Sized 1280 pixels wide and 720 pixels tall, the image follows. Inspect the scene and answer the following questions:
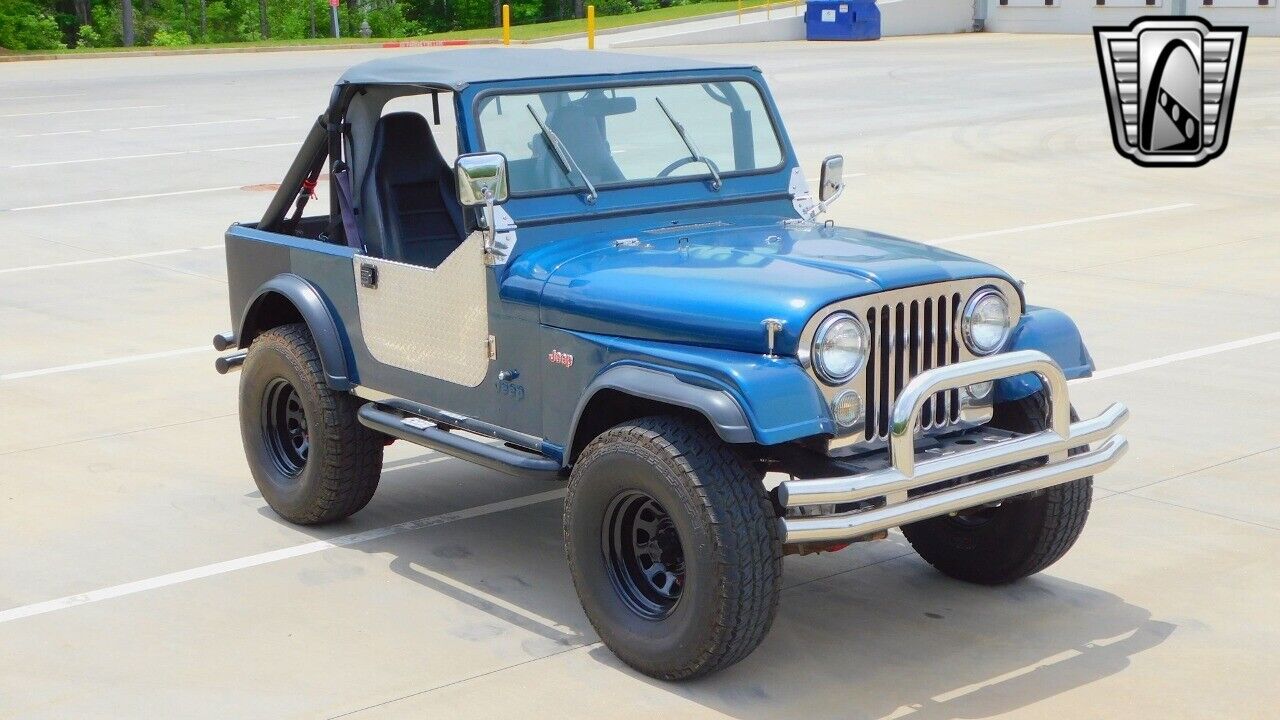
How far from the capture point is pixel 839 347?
4.79 metres

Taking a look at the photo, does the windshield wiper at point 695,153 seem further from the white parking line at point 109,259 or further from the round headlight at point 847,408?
the white parking line at point 109,259

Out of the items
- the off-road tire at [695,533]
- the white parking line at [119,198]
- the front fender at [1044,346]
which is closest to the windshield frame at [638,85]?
the off-road tire at [695,533]

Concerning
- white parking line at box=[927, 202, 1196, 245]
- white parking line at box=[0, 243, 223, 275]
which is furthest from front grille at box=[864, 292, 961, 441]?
white parking line at box=[0, 243, 223, 275]

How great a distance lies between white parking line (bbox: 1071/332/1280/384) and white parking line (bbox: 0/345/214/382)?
5.35 metres

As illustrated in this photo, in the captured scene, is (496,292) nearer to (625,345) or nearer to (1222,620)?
(625,345)

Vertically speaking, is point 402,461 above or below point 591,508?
below

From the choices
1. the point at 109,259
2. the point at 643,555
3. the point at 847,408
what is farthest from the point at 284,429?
the point at 109,259

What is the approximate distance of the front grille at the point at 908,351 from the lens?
16.1 feet

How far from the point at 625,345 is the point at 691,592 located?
84 cm

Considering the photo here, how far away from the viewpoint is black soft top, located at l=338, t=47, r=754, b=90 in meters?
5.91

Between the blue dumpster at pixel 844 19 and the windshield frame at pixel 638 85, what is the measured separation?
36226mm

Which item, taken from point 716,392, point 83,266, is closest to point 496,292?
point 716,392

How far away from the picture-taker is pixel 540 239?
5723mm

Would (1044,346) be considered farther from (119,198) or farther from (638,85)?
(119,198)
